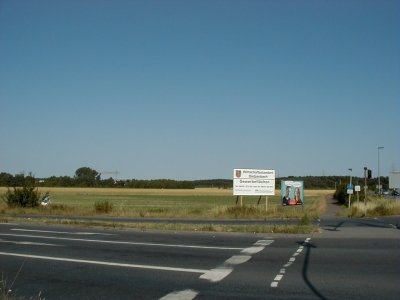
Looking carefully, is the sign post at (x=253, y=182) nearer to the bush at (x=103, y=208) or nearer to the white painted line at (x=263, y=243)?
the bush at (x=103, y=208)

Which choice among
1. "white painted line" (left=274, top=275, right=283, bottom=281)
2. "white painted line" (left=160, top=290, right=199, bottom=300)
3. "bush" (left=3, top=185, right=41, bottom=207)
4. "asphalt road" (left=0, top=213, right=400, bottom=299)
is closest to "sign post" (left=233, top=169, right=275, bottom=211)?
"bush" (left=3, top=185, right=41, bottom=207)

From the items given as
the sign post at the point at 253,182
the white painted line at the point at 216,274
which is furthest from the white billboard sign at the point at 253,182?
the white painted line at the point at 216,274

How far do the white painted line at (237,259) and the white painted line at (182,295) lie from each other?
3389 mm

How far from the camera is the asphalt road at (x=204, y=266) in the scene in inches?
Answer: 368

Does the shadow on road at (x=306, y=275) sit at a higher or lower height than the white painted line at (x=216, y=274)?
higher

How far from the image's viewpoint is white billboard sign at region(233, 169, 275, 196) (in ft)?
124

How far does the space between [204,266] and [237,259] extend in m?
1.31

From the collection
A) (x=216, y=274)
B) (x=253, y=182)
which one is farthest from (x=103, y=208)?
(x=216, y=274)

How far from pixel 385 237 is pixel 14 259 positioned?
1198cm

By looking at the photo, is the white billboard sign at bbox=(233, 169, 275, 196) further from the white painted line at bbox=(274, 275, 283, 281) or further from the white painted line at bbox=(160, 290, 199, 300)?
the white painted line at bbox=(160, 290, 199, 300)

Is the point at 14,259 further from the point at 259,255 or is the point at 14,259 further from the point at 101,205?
the point at 101,205

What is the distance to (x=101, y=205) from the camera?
3756 cm

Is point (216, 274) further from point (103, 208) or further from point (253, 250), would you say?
point (103, 208)

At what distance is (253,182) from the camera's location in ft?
125
